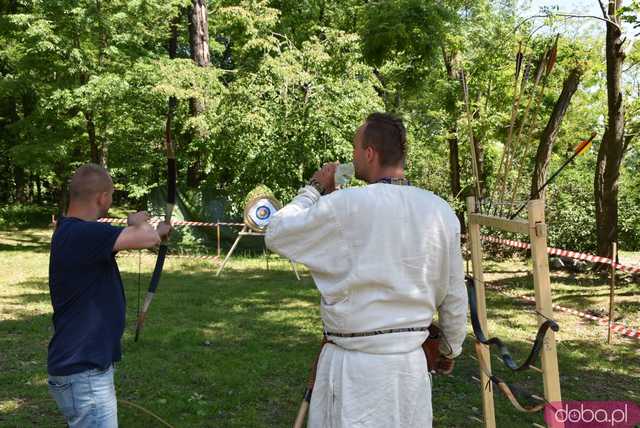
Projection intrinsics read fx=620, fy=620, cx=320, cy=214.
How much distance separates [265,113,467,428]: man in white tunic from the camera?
205cm

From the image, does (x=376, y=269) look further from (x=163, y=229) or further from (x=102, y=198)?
(x=102, y=198)

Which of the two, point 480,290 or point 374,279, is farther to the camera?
point 480,290

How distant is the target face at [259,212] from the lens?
1059cm

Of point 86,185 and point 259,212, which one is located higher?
point 86,185

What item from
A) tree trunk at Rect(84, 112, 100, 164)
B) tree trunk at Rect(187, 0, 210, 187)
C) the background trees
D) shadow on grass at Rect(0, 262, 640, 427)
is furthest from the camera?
tree trunk at Rect(187, 0, 210, 187)

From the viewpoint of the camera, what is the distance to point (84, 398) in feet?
7.88

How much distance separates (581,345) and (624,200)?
9.10m

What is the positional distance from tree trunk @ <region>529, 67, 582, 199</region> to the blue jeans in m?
7.81

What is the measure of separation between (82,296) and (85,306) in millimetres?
41

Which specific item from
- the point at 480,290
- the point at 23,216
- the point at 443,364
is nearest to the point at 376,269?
the point at 443,364

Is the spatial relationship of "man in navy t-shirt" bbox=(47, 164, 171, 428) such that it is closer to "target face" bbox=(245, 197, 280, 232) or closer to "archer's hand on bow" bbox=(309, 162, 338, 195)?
"archer's hand on bow" bbox=(309, 162, 338, 195)

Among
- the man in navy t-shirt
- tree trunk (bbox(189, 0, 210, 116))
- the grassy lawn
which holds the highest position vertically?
tree trunk (bbox(189, 0, 210, 116))

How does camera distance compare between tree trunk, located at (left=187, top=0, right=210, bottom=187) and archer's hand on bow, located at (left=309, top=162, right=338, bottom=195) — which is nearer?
archer's hand on bow, located at (left=309, top=162, right=338, bottom=195)

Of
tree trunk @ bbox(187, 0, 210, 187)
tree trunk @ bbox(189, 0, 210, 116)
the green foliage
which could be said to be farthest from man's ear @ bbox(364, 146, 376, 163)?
the green foliage
